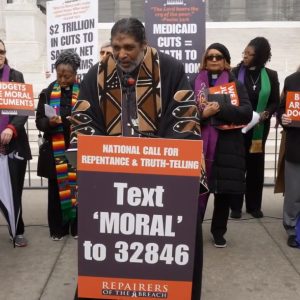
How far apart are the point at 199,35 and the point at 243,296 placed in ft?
10.9

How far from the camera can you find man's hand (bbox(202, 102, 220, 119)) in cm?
419

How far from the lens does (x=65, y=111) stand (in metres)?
4.70

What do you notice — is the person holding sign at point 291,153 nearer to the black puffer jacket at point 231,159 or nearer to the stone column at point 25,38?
the black puffer jacket at point 231,159

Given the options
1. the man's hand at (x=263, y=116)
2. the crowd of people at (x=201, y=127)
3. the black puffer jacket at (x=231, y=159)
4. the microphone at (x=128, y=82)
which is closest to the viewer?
the microphone at (x=128, y=82)

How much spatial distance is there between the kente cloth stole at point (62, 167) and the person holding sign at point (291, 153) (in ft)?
6.42

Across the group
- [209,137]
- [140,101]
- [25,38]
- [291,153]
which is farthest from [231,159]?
[25,38]

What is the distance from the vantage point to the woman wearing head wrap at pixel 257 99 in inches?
214

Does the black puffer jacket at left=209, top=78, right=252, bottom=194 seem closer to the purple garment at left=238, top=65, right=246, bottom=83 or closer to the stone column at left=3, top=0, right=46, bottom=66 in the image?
the purple garment at left=238, top=65, right=246, bottom=83

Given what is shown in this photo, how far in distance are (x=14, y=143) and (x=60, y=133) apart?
0.44 metres

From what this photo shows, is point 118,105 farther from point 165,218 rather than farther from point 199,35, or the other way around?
point 199,35

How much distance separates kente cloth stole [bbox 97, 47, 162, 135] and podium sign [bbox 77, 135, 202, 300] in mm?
335

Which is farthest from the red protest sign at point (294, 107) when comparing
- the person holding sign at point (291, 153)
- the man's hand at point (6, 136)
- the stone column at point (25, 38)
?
the stone column at point (25, 38)

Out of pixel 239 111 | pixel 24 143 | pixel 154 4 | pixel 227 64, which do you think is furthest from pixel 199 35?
pixel 24 143

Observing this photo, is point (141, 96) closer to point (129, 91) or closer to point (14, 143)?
point (129, 91)
